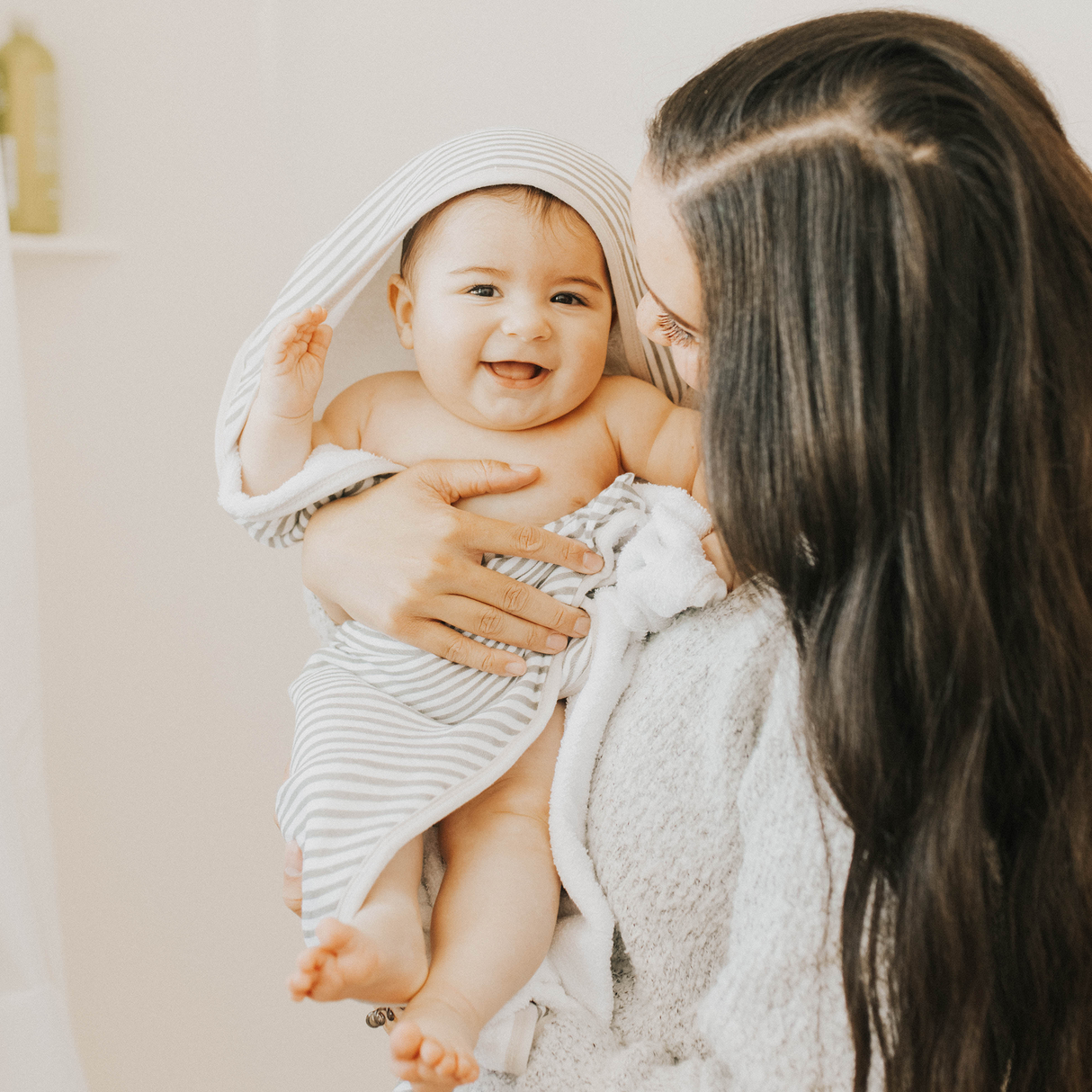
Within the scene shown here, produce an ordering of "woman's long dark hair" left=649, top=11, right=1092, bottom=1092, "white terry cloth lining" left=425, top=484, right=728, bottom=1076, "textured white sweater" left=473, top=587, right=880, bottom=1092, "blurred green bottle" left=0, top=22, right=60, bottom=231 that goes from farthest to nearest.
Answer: "blurred green bottle" left=0, top=22, right=60, bottom=231, "white terry cloth lining" left=425, top=484, right=728, bottom=1076, "textured white sweater" left=473, top=587, right=880, bottom=1092, "woman's long dark hair" left=649, top=11, right=1092, bottom=1092

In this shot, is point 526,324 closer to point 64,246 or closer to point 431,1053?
point 431,1053

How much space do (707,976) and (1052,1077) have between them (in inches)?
10.5

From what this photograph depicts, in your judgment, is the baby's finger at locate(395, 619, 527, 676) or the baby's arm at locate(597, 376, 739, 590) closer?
the baby's finger at locate(395, 619, 527, 676)

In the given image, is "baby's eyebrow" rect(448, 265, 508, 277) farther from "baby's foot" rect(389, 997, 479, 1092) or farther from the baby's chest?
"baby's foot" rect(389, 997, 479, 1092)

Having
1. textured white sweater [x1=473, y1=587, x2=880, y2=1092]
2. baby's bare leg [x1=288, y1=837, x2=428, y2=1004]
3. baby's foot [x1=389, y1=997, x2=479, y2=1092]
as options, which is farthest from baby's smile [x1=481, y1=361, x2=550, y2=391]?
baby's foot [x1=389, y1=997, x2=479, y2=1092]

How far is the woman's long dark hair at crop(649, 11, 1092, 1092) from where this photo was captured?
570mm

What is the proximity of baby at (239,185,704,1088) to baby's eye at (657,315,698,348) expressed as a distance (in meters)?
0.21

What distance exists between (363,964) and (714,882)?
30 centimetres

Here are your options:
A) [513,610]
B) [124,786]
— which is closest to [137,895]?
[124,786]

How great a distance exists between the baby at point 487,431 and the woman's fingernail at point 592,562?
25 millimetres

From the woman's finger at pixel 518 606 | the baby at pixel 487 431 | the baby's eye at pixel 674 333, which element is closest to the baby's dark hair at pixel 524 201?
the baby at pixel 487 431

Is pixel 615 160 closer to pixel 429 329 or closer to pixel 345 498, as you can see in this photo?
pixel 429 329

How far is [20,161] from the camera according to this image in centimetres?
128

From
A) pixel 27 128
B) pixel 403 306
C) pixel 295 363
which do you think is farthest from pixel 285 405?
pixel 27 128
